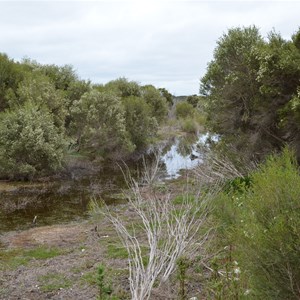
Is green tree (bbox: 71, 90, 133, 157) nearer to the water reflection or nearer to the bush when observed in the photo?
the water reflection

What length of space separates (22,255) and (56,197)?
10302 mm

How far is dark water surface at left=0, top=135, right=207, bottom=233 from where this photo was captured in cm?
1920

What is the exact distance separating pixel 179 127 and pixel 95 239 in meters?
54.6

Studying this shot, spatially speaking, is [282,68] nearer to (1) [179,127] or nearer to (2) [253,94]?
(2) [253,94]

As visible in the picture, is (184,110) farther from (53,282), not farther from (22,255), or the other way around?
(53,282)

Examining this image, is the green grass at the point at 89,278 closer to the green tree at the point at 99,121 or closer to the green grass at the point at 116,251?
the green grass at the point at 116,251

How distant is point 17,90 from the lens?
107 feet

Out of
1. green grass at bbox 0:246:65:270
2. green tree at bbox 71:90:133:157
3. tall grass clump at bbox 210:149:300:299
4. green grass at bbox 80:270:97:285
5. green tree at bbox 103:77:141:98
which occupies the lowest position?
green grass at bbox 0:246:65:270

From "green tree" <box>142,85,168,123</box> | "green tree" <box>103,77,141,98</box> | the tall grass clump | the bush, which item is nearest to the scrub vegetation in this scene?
the tall grass clump

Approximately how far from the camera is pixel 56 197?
942 inches

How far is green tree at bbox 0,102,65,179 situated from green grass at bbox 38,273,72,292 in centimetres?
1676

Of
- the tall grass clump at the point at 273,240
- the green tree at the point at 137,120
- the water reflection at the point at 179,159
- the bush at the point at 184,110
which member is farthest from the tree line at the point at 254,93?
the bush at the point at 184,110

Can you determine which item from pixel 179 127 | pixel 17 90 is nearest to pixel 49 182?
pixel 17 90

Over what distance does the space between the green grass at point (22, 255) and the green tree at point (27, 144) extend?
13.7 meters
